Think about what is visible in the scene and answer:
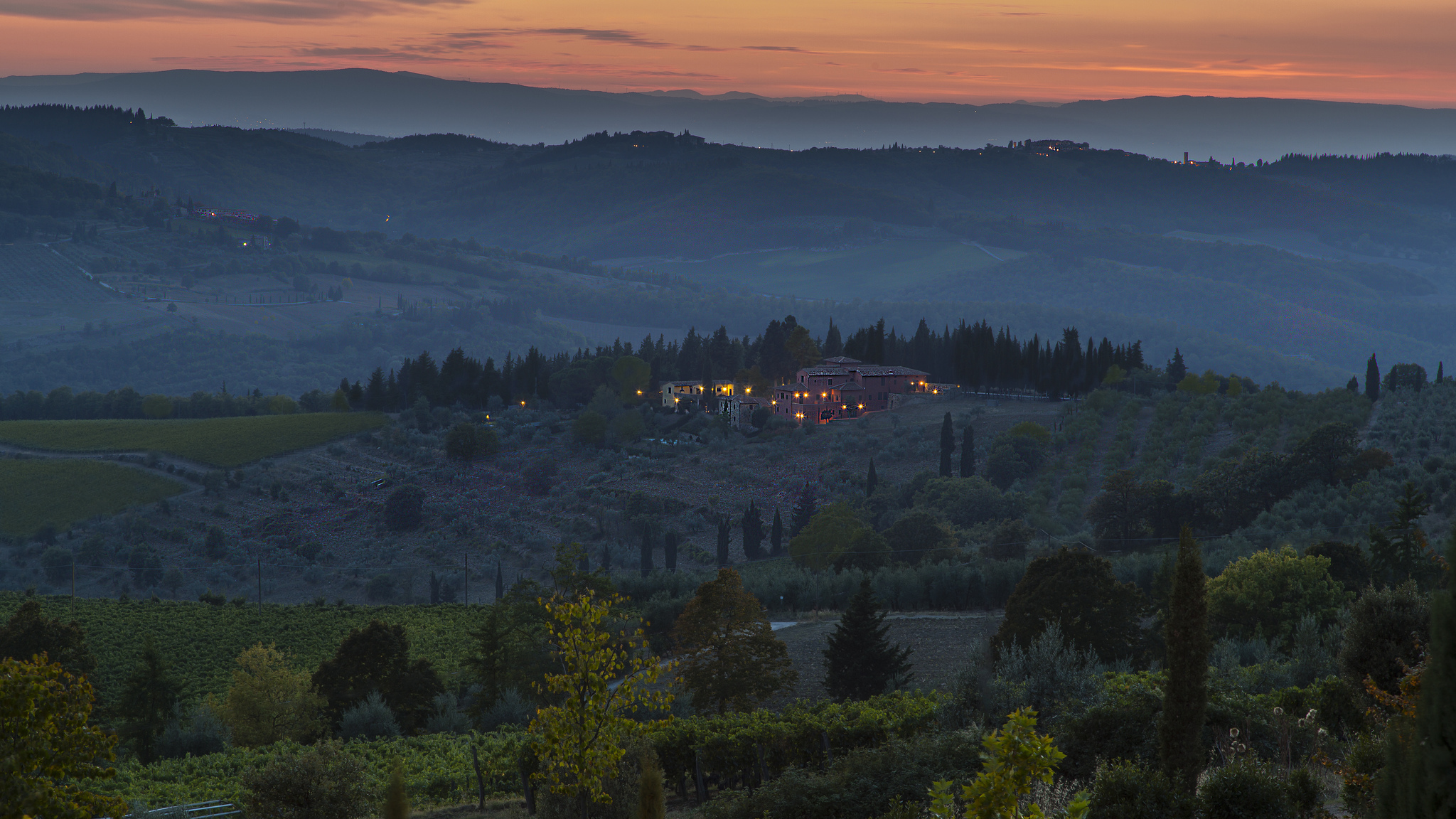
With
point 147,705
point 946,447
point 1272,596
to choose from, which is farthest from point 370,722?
point 946,447

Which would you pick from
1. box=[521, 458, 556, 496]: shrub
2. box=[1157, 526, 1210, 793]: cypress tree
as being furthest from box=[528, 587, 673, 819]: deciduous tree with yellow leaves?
box=[521, 458, 556, 496]: shrub

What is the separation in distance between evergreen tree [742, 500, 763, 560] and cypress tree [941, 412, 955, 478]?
18.3m

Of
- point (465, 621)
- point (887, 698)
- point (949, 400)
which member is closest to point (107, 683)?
point (465, 621)

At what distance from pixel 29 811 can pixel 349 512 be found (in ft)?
362

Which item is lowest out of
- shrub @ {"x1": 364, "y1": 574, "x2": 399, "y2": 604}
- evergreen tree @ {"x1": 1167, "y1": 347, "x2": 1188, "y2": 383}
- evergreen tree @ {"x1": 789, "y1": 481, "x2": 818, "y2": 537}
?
shrub @ {"x1": 364, "y1": 574, "x2": 399, "y2": 604}

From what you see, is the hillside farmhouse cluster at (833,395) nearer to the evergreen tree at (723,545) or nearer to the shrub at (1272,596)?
the evergreen tree at (723,545)

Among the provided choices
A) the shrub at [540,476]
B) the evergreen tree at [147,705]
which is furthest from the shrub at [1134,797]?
the shrub at [540,476]

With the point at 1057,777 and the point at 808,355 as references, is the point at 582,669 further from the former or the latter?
the point at 808,355

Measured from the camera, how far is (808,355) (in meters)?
140

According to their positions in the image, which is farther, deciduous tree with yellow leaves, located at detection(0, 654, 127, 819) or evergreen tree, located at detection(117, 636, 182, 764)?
evergreen tree, located at detection(117, 636, 182, 764)

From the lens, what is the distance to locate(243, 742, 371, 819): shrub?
746 inches

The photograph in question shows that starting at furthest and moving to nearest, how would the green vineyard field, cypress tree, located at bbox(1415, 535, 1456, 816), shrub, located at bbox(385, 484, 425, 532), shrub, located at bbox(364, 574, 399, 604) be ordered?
shrub, located at bbox(385, 484, 425, 532) < shrub, located at bbox(364, 574, 399, 604) < the green vineyard field < cypress tree, located at bbox(1415, 535, 1456, 816)

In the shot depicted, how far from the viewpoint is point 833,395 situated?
131125 millimetres

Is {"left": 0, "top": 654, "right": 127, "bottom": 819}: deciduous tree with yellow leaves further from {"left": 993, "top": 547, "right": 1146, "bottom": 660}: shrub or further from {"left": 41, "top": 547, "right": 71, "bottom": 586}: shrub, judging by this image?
{"left": 41, "top": 547, "right": 71, "bottom": 586}: shrub
